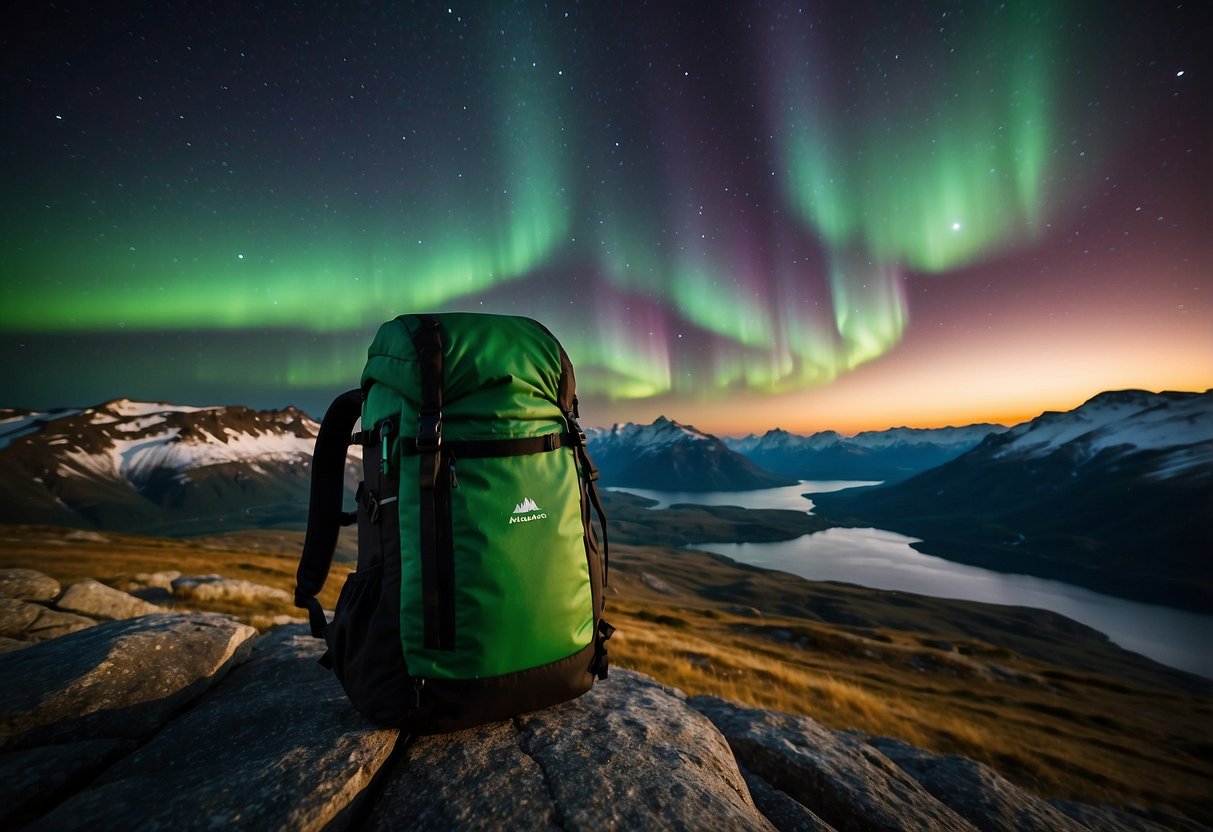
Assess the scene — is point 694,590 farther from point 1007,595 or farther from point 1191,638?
point 1191,638

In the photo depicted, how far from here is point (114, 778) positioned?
2.79 m

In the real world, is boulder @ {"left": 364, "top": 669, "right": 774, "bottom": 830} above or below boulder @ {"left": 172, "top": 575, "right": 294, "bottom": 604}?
above

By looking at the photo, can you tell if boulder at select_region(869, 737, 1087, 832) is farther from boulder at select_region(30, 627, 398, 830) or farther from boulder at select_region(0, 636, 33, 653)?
boulder at select_region(0, 636, 33, 653)

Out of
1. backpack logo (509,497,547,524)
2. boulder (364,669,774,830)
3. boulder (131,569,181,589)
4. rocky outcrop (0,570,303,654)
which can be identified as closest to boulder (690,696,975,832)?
boulder (364,669,774,830)

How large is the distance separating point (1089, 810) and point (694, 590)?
119 meters

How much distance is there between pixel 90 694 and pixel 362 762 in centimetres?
274

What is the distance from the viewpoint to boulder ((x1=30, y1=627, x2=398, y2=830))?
7.32 ft

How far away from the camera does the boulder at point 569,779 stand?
2.46 meters

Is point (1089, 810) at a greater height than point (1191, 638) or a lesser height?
greater

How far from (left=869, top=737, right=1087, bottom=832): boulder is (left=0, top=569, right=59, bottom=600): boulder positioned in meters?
14.4

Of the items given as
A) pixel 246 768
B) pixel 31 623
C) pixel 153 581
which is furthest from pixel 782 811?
pixel 153 581

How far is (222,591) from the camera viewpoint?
15.3m

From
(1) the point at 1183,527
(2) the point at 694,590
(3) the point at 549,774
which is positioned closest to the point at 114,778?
(3) the point at 549,774

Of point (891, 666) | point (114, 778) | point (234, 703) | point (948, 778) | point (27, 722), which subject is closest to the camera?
point (114, 778)
